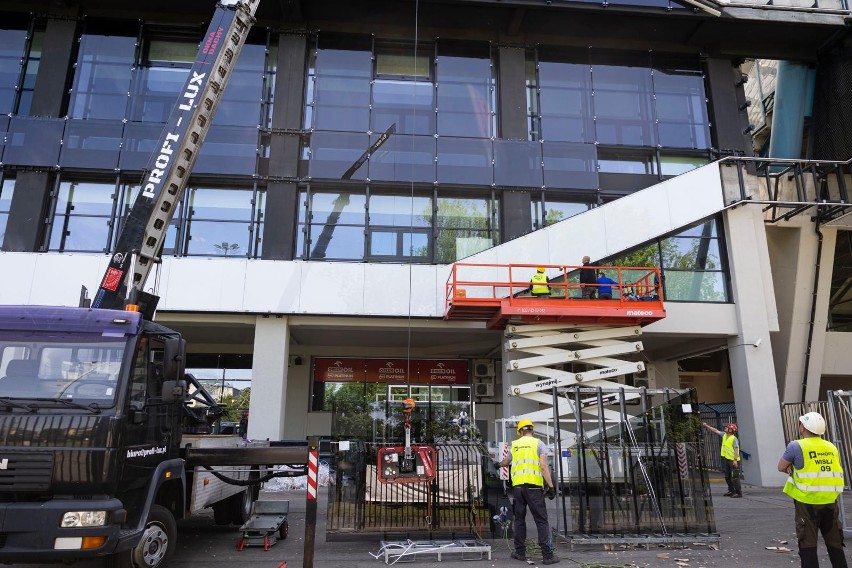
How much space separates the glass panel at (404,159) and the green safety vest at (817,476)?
13934 millimetres

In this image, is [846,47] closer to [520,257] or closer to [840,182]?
[840,182]

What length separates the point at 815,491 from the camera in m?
6.55

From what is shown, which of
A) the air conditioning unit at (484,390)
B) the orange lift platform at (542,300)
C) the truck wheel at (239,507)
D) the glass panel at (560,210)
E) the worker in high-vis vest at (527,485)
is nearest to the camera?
the worker in high-vis vest at (527,485)

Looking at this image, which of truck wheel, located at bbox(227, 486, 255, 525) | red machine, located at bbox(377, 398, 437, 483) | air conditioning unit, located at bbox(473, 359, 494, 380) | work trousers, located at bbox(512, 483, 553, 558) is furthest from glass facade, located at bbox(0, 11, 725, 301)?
work trousers, located at bbox(512, 483, 553, 558)

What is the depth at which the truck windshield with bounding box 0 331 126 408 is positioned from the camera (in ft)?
19.7

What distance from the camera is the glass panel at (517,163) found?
19.2 m

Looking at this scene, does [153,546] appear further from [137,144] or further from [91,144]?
[91,144]

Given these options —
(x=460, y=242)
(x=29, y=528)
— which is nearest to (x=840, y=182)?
(x=460, y=242)

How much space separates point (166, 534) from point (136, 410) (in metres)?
1.75

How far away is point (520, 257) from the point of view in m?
17.9

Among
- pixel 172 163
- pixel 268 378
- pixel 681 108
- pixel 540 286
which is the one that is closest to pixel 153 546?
pixel 172 163

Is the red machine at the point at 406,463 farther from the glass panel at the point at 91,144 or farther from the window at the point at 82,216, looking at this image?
the glass panel at the point at 91,144

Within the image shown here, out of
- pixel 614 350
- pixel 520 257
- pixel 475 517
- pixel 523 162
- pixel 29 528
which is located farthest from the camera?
pixel 523 162

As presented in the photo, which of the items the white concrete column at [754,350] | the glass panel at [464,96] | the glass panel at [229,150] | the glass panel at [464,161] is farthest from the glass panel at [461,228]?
the white concrete column at [754,350]
